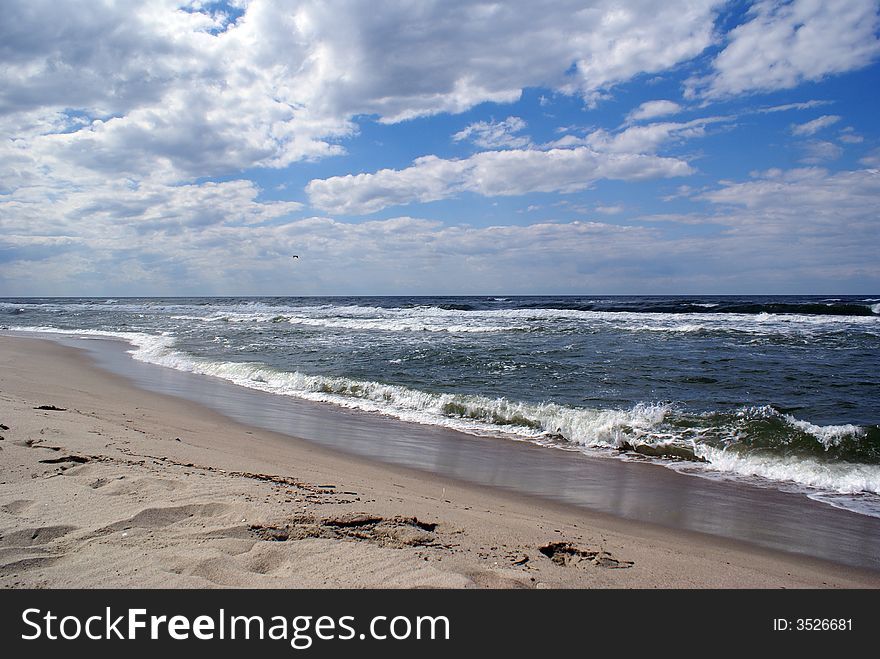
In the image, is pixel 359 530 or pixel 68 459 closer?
pixel 359 530

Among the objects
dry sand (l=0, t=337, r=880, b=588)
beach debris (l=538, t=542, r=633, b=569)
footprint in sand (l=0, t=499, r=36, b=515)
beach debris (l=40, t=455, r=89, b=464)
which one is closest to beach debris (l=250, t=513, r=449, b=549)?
dry sand (l=0, t=337, r=880, b=588)

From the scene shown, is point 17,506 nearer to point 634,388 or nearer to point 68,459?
point 68,459

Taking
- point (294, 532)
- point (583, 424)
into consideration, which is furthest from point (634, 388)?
point (294, 532)
